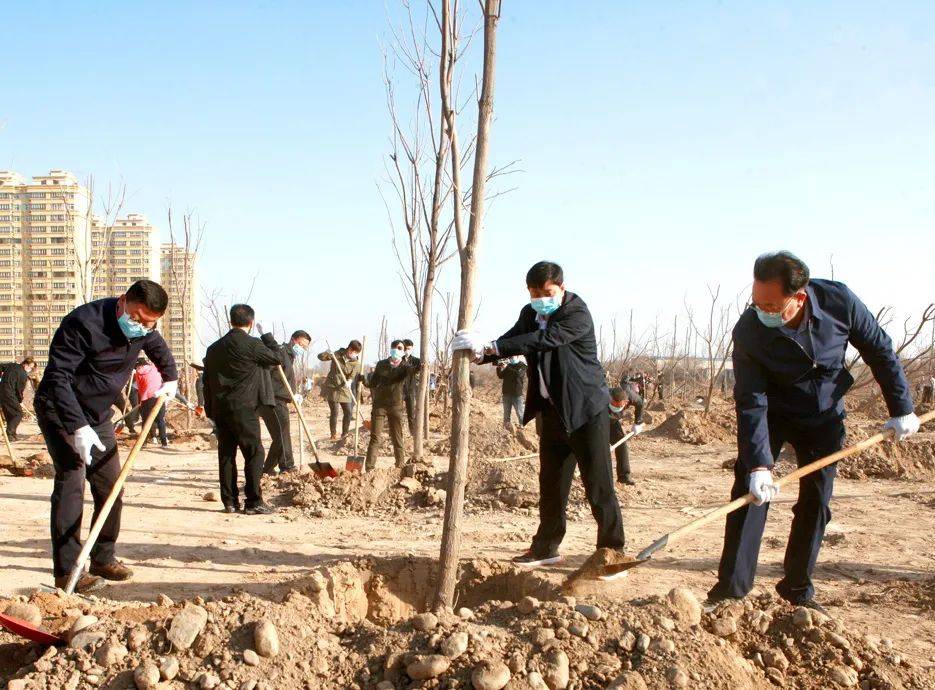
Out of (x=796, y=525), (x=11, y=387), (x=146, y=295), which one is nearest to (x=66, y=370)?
(x=146, y=295)

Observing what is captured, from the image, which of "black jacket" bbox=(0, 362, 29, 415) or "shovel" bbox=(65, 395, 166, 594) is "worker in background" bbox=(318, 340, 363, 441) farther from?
"shovel" bbox=(65, 395, 166, 594)

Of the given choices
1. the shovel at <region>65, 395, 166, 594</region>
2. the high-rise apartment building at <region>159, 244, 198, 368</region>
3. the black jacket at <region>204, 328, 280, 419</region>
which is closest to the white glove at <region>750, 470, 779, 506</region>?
Answer: the shovel at <region>65, 395, 166, 594</region>

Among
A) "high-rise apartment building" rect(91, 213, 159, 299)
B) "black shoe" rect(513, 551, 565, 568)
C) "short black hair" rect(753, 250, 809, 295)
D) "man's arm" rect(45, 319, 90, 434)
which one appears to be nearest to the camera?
"short black hair" rect(753, 250, 809, 295)

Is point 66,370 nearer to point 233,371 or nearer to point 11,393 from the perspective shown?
point 233,371

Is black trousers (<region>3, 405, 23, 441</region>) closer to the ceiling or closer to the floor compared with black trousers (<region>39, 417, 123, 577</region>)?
closer to the floor

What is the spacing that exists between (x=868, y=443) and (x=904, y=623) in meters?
0.81

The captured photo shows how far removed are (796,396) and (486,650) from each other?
1.79 metres

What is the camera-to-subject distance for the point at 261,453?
600cm

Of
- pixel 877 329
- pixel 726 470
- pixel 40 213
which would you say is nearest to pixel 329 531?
pixel 877 329

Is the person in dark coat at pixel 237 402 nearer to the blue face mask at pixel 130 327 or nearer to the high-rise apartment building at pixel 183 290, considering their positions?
the blue face mask at pixel 130 327

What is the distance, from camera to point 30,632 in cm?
265

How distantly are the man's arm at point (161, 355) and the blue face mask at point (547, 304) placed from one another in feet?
6.46

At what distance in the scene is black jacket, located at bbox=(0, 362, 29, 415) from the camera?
11703 mm


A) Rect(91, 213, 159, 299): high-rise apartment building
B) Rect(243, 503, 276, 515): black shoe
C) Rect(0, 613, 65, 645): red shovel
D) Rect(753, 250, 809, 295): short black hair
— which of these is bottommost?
Rect(243, 503, 276, 515): black shoe
